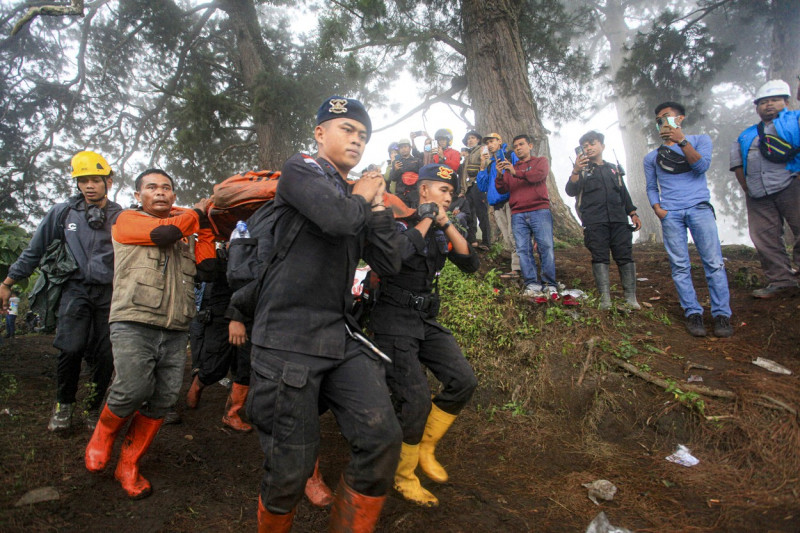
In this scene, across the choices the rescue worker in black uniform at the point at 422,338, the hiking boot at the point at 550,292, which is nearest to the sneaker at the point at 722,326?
the hiking boot at the point at 550,292

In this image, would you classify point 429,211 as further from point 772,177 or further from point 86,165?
point 772,177

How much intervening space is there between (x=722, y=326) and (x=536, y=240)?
85.3 inches

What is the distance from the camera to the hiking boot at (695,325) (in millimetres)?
4527

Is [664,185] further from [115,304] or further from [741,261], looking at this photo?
[115,304]

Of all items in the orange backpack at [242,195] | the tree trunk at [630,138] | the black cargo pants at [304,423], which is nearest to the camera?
the black cargo pants at [304,423]

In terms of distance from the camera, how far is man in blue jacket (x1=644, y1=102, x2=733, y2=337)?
457 cm

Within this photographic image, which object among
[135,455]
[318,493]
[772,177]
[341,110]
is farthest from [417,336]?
[772,177]

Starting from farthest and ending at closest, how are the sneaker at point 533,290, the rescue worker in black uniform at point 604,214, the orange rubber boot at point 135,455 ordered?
the sneaker at point 533,290
the rescue worker in black uniform at point 604,214
the orange rubber boot at point 135,455

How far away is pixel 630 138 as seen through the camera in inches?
829

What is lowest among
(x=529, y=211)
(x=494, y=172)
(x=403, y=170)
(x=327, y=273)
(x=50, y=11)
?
(x=327, y=273)

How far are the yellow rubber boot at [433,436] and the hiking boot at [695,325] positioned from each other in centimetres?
305

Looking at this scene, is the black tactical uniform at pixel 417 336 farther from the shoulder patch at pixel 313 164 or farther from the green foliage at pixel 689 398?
the green foliage at pixel 689 398

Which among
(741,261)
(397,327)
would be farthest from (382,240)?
(741,261)

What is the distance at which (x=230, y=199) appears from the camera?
3299 millimetres
